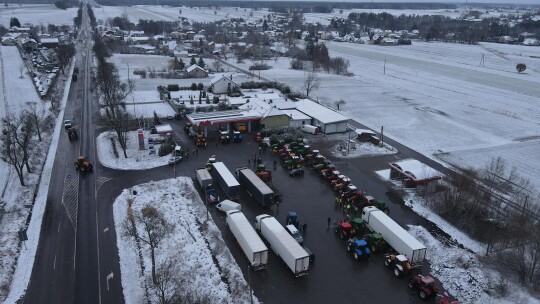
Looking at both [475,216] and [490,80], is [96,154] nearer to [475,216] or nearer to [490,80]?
[475,216]

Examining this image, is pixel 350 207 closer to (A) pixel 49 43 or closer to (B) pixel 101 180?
(B) pixel 101 180

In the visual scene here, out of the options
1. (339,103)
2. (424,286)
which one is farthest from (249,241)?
(339,103)

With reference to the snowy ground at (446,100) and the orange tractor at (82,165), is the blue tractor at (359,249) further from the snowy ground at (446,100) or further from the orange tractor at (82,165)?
the orange tractor at (82,165)

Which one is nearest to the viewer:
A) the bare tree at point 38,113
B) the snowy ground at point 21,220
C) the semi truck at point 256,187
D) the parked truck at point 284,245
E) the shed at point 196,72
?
the snowy ground at point 21,220

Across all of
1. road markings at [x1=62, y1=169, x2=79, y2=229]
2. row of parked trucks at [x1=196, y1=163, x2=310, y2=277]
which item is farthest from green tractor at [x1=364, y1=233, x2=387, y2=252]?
road markings at [x1=62, y1=169, x2=79, y2=229]

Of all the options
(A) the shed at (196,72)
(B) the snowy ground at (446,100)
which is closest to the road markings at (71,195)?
(B) the snowy ground at (446,100)
